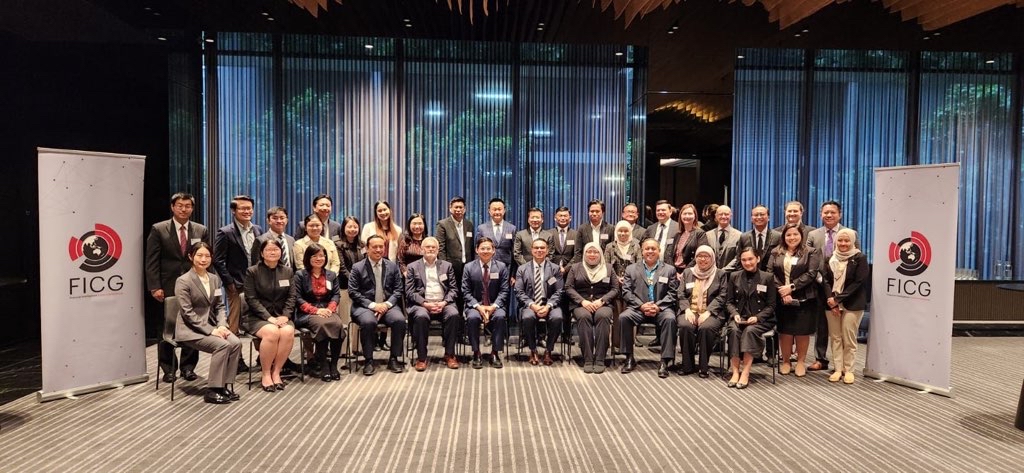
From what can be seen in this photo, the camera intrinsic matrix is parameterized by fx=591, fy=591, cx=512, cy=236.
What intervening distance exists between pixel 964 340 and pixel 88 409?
828 cm

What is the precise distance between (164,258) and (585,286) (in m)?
3.47

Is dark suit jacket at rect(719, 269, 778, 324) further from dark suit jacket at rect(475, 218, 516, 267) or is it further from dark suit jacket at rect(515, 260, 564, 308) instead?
dark suit jacket at rect(475, 218, 516, 267)

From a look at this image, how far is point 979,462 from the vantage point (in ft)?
10.3

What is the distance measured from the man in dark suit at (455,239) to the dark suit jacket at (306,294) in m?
1.30

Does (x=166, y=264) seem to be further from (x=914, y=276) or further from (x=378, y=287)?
(x=914, y=276)

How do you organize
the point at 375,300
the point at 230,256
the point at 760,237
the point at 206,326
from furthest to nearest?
1. the point at 760,237
2. the point at 375,300
3. the point at 230,256
4. the point at 206,326

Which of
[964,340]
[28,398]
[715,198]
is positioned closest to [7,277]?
[28,398]

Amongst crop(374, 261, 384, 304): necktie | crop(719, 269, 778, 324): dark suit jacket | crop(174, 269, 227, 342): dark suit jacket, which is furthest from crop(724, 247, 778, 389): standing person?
crop(174, 269, 227, 342): dark suit jacket

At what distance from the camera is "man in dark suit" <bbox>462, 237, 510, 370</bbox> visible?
5188 mm

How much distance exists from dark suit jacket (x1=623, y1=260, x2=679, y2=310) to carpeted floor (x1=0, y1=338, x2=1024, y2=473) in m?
0.66

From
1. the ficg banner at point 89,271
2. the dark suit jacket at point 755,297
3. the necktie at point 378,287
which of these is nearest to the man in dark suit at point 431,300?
the necktie at point 378,287

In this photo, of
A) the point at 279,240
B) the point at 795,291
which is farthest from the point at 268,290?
the point at 795,291

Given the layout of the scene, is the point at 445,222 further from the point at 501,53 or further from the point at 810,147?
the point at 810,147

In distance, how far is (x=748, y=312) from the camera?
473 cm
